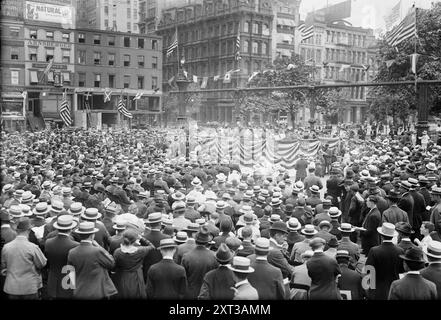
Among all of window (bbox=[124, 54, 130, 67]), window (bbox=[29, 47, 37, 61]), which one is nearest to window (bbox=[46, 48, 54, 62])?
window (bbox=[29, 47, 37, 61])

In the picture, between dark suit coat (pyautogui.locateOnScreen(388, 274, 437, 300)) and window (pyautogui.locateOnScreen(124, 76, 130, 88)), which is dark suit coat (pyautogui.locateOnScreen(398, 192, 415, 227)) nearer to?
dark suit coat (pyautogui.locateOnScreen(388, 274, 437, 300))

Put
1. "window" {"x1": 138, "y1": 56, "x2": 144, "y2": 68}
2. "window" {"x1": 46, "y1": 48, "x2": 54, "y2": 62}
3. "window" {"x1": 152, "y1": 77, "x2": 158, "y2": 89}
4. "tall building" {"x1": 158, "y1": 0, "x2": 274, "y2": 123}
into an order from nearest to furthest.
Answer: "window" {"x1": 46, "y1": 48, "x2": 54, "y2": 62} < "window" {"x1": 138, "y1": 56, "x2": 144, "y2": 68} < "window" {"x1": 152, "y1": 77, "x2": 158, "y2": 89} < "tall building" {"x1": 158, "y1": 0, "x2": 274, "y2": 123}

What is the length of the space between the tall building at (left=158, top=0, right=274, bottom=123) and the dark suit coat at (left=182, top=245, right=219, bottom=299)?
6703 cm

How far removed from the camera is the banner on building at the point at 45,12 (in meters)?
46.8

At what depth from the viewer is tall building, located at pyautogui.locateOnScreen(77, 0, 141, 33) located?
90394 millimetres

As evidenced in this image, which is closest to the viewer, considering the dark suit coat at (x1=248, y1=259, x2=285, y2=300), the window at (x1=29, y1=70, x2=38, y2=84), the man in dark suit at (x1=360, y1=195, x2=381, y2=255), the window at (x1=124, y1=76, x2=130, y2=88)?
the dark suit coat at (x1=248, y1=259, x2=285, y2=300)

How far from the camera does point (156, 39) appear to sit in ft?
213

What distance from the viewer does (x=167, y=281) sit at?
6902mm

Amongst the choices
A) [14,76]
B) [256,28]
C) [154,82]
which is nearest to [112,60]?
[154,82]

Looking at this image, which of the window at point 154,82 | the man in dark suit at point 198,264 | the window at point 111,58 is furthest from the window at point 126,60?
the man in dark suit at point 198,264

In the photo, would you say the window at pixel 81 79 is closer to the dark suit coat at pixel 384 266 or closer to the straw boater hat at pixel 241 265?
the dark suit coat at pixel 384 266

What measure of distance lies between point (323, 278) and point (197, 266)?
187 cm

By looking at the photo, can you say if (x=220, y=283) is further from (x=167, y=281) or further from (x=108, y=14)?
(x=108, y=14)

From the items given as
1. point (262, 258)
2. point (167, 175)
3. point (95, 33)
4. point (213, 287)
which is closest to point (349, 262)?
point (262, 258)
